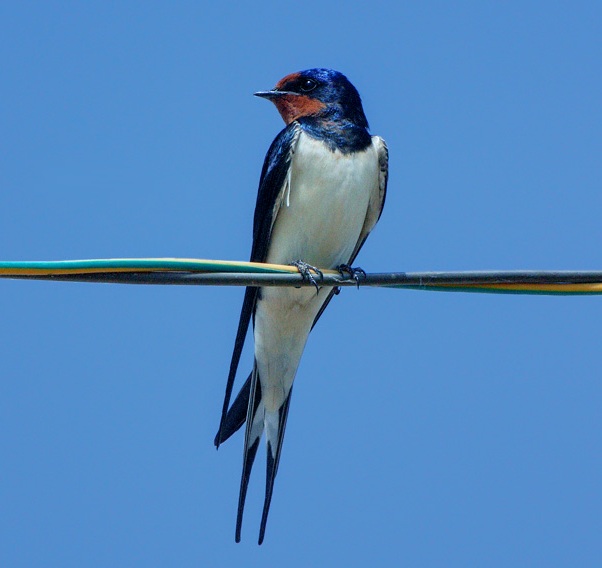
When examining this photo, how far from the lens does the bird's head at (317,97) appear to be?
3803mm

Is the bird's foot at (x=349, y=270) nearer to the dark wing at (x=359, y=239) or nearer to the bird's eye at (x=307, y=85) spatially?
the dark wing at (x=359, y=239)

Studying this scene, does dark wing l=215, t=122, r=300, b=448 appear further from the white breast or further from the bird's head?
the bird's head

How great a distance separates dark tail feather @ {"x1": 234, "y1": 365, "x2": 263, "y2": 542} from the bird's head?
36.8 inches

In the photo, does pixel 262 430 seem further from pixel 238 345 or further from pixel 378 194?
pixel 378 194

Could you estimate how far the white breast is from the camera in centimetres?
351

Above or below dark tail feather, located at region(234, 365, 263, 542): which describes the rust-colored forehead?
above

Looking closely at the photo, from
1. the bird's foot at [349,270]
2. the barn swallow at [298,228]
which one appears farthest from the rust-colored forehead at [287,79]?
the bird's foot at [349,270]

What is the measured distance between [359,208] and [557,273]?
1.40 m

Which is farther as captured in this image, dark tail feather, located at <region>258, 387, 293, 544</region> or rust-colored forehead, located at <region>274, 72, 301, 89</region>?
rust-colored forehead, located at <region>274, 72, 301, 89</region>

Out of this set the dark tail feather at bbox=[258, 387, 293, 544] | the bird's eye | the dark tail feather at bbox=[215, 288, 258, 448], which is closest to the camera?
the dark tail feather at bbox=[215, 288, 258, 448]

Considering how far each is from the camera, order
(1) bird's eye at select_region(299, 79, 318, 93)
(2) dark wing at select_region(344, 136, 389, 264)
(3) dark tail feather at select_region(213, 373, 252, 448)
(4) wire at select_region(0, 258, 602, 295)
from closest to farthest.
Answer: (4) wire at select_region(0, 258, 602, 295)
(3) dark tail feather at select_region(213, 373, 252, 448)
(2) dark wing at select_region(344, 136, 389, 264)
(1) bird's eye at select_region(299, 79, 318, 93)

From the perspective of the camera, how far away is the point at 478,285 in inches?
89.0

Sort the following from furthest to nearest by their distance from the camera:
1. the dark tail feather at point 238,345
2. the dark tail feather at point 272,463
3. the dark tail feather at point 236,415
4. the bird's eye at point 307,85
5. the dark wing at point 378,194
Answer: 1. the bird's eye at point 307,85
2. the dark wing at point 378,194
3. the dark tail feather at point 236,415
4. the dark tail feather at point 272,463
5. the dark tail feather at point 238,345

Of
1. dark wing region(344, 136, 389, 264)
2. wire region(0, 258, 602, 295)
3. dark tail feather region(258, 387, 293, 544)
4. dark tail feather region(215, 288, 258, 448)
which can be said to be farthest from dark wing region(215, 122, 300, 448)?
wire region(0, 258, 602, 295)
